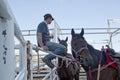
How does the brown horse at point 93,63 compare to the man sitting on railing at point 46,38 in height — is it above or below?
below

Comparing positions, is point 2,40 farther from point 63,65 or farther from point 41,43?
point 63,65

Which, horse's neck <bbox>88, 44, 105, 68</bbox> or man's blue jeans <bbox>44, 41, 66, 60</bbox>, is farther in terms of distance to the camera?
man's blue jeans <bbox>44, 41, 66, 60</bbox>

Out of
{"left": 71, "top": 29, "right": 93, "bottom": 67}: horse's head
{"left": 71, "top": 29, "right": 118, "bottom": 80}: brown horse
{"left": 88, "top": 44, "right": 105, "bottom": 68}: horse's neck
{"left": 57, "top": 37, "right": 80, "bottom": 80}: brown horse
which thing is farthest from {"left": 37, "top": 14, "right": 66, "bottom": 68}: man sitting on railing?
{"left": 57, "top": 37, "right": 80, "bottom": 80}: brown horse

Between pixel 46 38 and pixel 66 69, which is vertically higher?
pixel 46 38

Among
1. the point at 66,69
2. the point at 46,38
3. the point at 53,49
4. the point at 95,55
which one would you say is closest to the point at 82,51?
the point at 95,55

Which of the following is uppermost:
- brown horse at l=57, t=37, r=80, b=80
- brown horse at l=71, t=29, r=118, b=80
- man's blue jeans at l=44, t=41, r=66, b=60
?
man's blue jeans at l=44, t=41, r=66, b=60

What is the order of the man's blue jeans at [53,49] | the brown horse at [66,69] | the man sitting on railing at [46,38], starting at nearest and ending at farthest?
the man sitting on railing at [46,38] < the man's blue jeans at [53,49] < the brown horse at [66,69]

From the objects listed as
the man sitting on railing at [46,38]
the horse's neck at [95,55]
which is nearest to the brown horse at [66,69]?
the man sitting on railing at [46,38]

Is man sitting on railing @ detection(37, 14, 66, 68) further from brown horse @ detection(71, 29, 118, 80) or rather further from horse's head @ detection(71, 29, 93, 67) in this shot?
brown horse @ detection(71, 29, 118, 80)

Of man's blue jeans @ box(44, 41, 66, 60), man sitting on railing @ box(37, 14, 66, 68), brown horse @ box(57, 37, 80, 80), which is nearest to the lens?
man sitting on railing @ box(37, 14, 66, 68)

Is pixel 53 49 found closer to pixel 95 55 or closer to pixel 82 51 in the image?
pixel 82 51

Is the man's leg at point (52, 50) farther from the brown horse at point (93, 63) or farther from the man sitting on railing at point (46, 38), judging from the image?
the brown horse at point (93, 63)

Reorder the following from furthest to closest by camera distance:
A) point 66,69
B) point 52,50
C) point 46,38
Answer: point 66,69, point 52,50, point 46,38

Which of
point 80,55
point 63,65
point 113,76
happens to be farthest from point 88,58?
point 63,65
